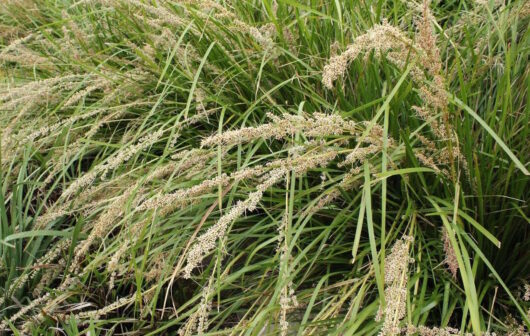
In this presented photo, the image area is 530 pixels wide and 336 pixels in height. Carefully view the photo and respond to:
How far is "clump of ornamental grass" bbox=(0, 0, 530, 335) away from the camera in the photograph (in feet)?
4.89

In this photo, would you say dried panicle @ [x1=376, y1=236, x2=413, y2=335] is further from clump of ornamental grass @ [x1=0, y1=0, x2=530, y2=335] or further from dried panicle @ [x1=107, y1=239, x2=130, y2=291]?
→ dried panicle @ [x1=107, y1=239, x2=130, y2=291]

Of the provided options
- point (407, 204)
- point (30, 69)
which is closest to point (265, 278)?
point (407, 204)

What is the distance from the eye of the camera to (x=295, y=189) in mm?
2045

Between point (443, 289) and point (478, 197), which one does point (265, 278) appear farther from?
point (478, 197)

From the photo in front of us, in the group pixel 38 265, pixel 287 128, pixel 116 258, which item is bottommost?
pixel 38 265

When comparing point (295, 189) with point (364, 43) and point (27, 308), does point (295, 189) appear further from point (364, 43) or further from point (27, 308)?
point (27, 308)

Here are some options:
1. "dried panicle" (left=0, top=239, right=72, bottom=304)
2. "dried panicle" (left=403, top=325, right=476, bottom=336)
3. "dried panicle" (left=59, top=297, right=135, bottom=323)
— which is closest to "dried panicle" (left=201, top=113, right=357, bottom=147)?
"dried panicle" (left=403, top=325, right=476, bottom=336)

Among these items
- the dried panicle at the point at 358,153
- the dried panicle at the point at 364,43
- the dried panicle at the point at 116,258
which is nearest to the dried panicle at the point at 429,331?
the dried panicle at the point at 358,153

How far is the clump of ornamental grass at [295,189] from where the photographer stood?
1.49 m

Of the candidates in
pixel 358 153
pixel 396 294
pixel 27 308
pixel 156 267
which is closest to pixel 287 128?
pixel 358 153

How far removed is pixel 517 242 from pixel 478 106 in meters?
0.53

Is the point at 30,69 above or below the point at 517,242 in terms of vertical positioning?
above

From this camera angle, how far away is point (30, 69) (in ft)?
10.4

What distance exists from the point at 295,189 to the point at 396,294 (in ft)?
2.58
